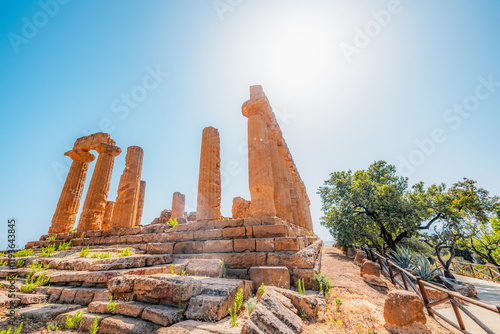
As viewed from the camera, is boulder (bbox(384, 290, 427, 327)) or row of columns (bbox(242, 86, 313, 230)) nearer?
boulder (bbox(384, 290, 427, 327))

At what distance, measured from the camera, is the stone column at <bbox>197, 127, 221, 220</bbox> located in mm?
8230

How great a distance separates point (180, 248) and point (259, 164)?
4015mm

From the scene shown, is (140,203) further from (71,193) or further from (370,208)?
(370,208)

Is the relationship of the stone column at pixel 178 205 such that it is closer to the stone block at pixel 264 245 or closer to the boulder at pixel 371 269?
the stone block at pixel 264 245

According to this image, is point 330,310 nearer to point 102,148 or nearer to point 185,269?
point 185,269

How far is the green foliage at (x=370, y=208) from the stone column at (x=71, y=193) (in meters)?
18.5

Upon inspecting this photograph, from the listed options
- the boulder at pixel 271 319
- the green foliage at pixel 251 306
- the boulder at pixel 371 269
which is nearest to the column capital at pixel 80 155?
the green foliage at pixel 251 306

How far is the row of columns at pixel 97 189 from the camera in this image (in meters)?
10.6

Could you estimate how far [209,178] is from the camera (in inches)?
343

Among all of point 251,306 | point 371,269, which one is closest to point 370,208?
point 371,269

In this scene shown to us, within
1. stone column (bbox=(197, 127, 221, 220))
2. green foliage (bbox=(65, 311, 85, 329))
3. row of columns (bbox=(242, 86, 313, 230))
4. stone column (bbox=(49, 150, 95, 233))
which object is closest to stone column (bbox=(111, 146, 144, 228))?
stone column (bbox=(49, 150, 95, 233))

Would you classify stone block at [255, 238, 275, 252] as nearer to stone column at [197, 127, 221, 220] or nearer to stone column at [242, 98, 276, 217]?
stone column at [242, 98, 276, 217]

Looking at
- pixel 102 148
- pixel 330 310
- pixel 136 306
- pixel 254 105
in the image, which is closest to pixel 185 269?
pixel 136 306

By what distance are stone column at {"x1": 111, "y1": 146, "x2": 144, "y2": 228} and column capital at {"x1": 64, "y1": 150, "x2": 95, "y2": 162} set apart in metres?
3.20
